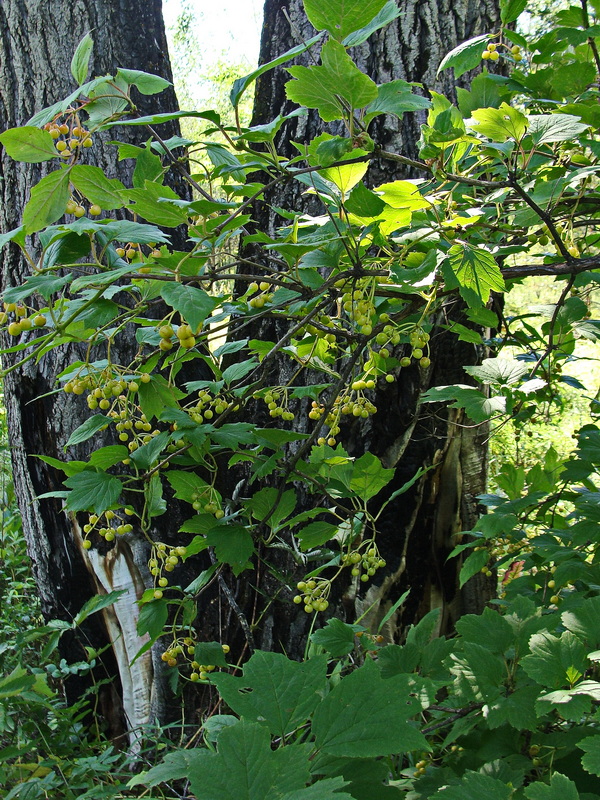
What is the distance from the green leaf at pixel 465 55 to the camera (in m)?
1.13

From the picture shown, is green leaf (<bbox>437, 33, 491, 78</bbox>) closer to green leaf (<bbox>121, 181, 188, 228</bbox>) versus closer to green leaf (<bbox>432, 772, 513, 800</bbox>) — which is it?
green leaf (<bbox>121, 181, 188, 228</bbox>)

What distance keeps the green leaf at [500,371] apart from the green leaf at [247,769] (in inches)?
36.5

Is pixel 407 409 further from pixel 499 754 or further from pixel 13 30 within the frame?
pixel 13 30

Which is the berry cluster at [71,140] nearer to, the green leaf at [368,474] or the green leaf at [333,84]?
the green leaf at [333,84]

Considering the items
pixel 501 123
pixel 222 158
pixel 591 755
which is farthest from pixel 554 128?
pixel 591 755

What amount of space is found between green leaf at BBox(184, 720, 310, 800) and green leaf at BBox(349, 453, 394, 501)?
1.81 ft

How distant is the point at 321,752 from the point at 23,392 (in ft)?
5.31

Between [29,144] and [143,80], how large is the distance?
218 mm

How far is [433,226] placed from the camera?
94cm

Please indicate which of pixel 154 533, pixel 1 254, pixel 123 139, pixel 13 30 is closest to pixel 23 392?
pixel 1 254

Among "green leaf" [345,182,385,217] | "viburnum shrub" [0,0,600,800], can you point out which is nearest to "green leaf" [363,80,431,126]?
"viburnum shrub" [0,0,600,800]

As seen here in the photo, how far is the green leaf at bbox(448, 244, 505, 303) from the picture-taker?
861 millimetres

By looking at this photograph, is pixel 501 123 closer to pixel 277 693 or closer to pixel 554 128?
pixel 554 128

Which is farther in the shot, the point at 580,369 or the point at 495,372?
the point at 580,369
